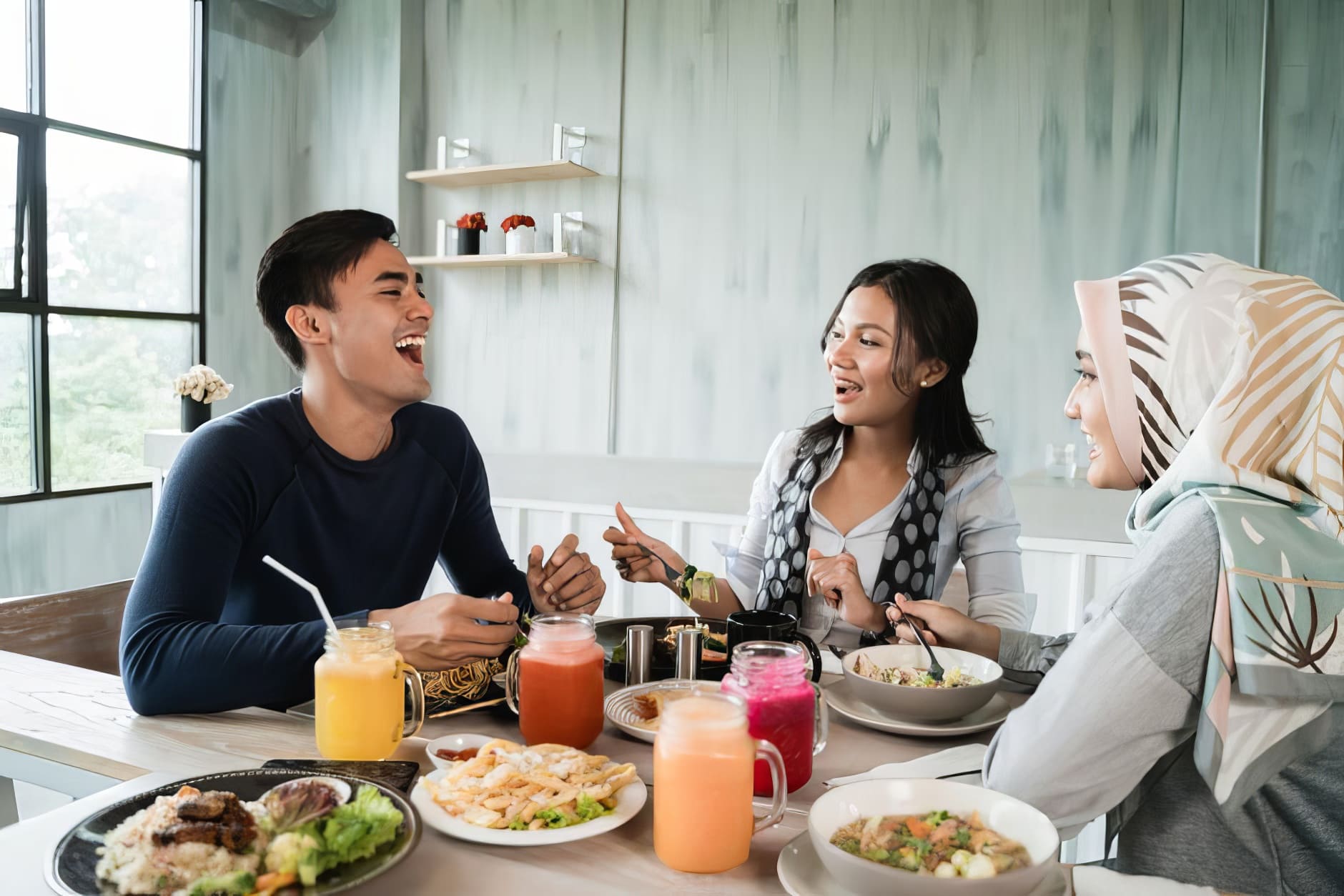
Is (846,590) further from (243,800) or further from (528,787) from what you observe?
(243,800)

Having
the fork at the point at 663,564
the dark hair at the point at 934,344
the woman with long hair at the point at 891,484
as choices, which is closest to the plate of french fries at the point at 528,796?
the fork at the point at 663,564

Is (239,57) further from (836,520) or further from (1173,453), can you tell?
(1173,453)

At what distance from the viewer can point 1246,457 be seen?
0.96 metres

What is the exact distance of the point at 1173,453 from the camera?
1097 millimetres

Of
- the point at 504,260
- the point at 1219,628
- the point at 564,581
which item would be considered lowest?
the point at 564,581

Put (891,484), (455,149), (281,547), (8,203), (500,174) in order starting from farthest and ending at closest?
(455,149), (500,174), (8,203), (891,484), (281,547)

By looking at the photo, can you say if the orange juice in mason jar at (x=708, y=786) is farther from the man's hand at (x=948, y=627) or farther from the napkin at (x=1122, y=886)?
the man's hand at (x=948, y=627)

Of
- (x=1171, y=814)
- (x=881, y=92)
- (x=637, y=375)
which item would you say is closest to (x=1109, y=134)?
(x=881, y=92)

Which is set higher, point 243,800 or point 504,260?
point 504,260

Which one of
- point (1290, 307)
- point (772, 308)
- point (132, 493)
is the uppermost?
point (772, 308)

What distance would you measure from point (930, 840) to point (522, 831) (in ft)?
1.16

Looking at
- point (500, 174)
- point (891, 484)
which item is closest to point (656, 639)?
point (891, 484)

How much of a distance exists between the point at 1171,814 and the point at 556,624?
676mm

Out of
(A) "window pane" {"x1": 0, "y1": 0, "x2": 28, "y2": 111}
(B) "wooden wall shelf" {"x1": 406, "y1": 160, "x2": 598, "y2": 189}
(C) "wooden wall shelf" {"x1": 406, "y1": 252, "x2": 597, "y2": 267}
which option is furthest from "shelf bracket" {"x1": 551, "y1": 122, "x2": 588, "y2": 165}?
(A) "window pane" {"x1": 0, "y1": 0, "x2": 28, "y2": 111}
